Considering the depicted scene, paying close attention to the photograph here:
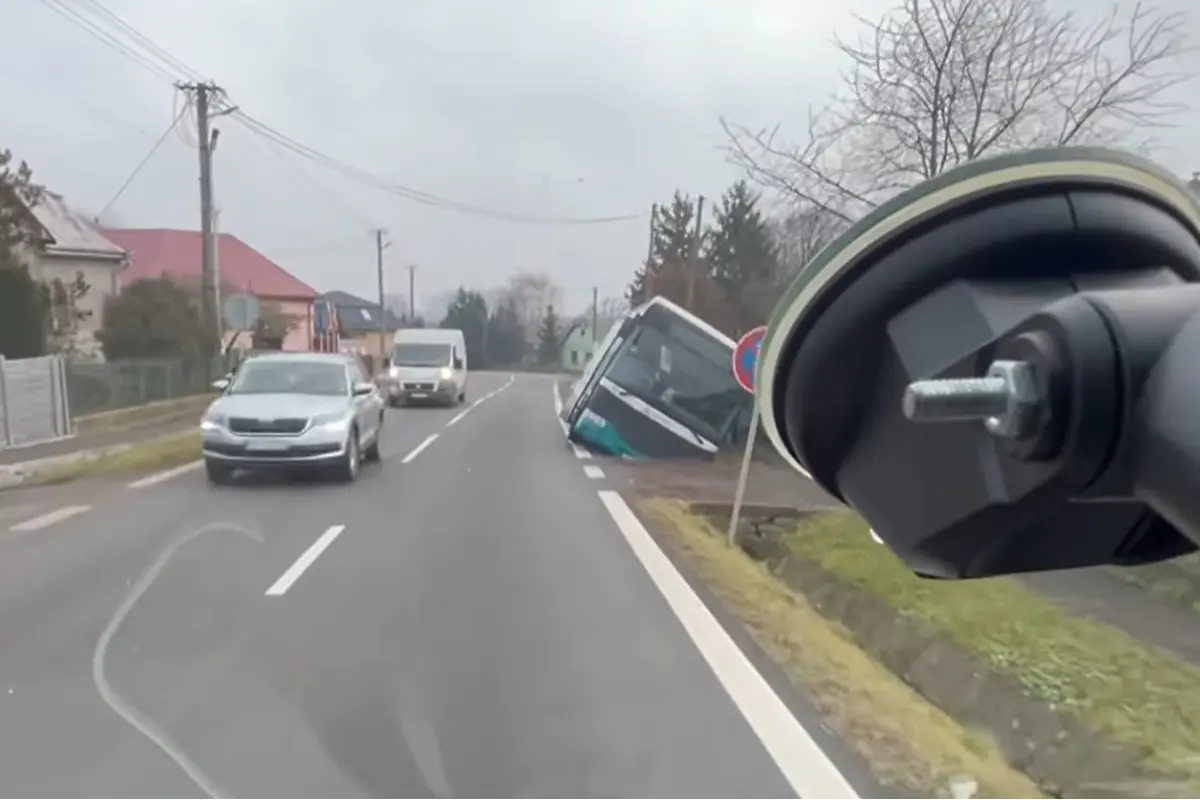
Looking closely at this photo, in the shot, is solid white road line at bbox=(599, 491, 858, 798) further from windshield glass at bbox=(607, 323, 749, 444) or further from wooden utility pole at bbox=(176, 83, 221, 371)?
wooden utility pole at bbox=(176, 83, 221, 371)

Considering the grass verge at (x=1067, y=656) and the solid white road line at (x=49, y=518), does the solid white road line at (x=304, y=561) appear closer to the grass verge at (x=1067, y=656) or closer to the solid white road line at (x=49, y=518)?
the solid white road line at (x=49, y=518)

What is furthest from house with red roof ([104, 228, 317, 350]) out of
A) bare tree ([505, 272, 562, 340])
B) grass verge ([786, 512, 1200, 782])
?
grass verge ([786, 512, 1200, 782])

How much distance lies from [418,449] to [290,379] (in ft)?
15.6

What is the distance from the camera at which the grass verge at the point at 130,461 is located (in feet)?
52.7

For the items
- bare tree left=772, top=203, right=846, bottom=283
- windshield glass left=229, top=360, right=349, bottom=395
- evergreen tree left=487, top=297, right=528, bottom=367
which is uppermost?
bare tree left=772, top=203, right=846, bottom=283

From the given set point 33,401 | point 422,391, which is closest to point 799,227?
point 33,401

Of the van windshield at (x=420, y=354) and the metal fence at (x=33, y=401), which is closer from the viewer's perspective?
the metal fence at (x=33, y=401)

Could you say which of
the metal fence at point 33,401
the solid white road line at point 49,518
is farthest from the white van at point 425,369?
the solid white road line at point 49,518

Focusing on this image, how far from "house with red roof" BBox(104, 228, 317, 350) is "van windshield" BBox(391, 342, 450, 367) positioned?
2969cm

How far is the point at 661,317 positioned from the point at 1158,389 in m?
18.0

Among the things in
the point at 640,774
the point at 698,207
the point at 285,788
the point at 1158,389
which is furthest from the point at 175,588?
the point at 698,207

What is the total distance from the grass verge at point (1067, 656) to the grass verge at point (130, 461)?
10696mm

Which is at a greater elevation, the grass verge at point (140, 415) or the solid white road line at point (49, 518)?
the solid white road line at point (49, 518)

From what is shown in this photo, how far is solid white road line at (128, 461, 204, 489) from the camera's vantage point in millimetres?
15028
